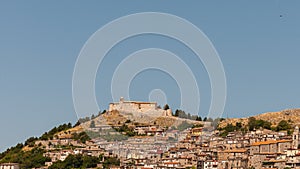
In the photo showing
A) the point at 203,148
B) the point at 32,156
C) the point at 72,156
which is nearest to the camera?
the point at 203,148

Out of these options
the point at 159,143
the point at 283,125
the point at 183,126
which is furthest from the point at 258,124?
the point at 183,126

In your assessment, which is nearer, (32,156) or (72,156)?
(72,156)

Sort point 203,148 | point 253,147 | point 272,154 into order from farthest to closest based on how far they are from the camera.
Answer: point 203,148 < point 253,147 < point 272,154

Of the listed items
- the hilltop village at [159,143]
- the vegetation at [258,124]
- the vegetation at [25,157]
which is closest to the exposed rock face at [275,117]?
the hilltop village at [159,143]

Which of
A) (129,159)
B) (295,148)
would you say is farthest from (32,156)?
(295,148)

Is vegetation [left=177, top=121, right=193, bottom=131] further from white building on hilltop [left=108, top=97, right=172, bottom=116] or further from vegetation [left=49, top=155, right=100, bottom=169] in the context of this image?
vegetation [left=49, top=155, right=100, bottom=169]

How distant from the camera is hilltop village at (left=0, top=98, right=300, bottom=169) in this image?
5603cm

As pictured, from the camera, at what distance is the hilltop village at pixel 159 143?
56031mm

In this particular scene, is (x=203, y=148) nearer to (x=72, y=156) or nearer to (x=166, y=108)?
(x=72, y=156)

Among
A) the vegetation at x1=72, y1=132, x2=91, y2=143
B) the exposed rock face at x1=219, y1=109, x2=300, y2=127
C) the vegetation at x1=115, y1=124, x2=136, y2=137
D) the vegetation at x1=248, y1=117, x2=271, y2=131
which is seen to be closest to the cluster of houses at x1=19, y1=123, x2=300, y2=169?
the vegetation at x1=72, y1=132, x2=91, y2=143

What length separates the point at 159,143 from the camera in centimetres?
7519

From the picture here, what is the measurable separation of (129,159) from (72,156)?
616cm

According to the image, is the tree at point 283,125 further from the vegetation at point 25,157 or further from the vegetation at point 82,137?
the vegetation at point 25,157

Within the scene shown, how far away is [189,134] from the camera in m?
77.1
